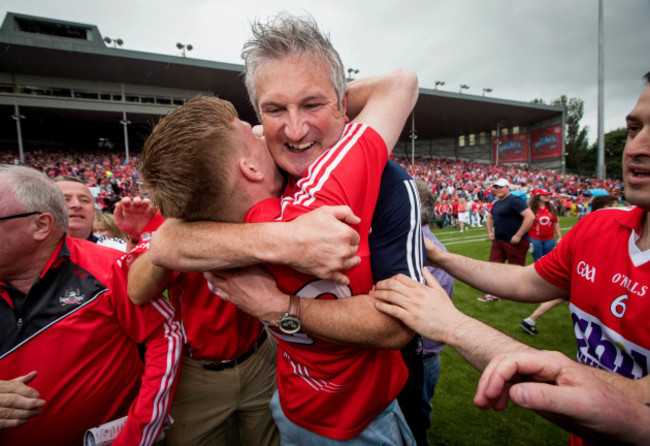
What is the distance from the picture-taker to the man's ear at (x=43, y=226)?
6.21ft

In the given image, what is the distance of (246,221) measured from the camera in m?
1.37

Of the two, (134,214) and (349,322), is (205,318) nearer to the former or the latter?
(134,214)

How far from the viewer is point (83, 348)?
1857 millimetres

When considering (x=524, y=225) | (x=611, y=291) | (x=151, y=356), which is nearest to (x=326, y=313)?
(x=151, y=356)

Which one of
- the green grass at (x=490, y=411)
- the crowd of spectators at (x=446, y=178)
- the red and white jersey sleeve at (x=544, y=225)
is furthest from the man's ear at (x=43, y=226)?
the crowd of spectators at (x=446, y=178)

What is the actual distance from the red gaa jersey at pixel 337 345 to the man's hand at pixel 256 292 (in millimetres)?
54

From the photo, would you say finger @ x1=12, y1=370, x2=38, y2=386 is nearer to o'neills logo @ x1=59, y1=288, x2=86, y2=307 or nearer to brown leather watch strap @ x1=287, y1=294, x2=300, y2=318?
o'neills logo @ x1=59, y1=288, x2=86, y2=307

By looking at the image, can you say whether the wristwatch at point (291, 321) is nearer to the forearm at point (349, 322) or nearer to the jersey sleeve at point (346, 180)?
the forearm at point (349, 322)

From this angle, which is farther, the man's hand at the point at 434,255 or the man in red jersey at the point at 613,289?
the man's hand at the point at 434,255

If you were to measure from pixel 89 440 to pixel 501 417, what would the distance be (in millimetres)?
3958

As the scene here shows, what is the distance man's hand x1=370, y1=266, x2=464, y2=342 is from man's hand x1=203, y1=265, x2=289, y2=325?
413 millimetres

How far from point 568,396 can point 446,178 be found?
38.6 meters

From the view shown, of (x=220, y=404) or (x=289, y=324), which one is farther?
(x=220, y=404)

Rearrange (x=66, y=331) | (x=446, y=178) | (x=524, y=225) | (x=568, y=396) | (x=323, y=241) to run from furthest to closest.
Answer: (x=446, y=178) < (x=524, y=225) < (x=66, y=331) < (x=323, y=241) < (x=568, y=396)
